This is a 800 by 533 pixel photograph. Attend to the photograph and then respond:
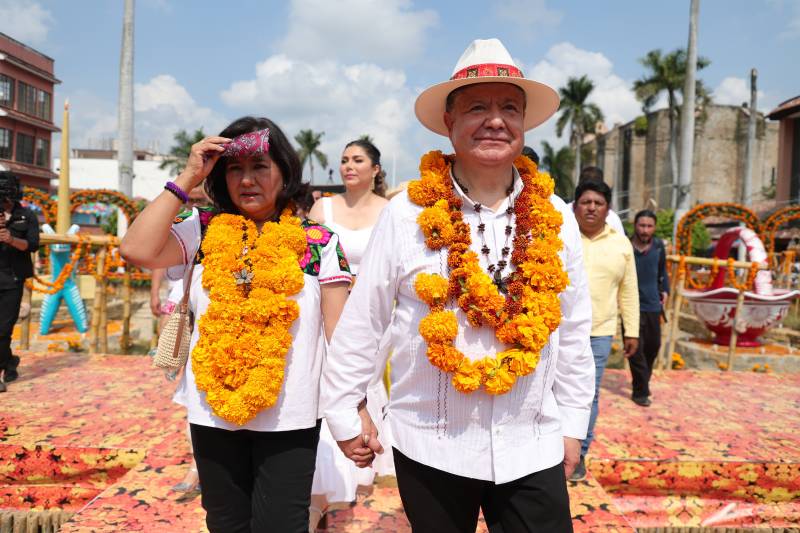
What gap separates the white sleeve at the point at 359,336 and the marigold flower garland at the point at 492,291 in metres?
0.14

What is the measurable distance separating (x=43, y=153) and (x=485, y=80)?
136 feet

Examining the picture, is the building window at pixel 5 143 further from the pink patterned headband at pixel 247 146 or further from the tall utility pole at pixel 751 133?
the tall utility pole at pixel 751 133

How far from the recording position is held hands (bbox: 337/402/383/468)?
1.84 metres

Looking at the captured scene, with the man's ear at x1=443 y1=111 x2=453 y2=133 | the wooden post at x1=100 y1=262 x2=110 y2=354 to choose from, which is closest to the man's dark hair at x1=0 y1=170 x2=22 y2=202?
the wooden post at x1=100 y1=262 x2=110 y2=354

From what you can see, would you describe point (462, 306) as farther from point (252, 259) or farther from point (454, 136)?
point (252, 259)

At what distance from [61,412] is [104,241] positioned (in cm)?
308

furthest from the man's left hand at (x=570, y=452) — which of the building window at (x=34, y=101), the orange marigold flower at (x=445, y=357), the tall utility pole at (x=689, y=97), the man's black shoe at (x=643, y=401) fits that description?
the building window at (x=34, y=101)

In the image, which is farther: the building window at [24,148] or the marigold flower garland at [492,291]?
the building window at [24,148]

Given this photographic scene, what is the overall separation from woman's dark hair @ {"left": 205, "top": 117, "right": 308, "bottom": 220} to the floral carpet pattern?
1.85 m

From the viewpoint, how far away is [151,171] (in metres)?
52.5

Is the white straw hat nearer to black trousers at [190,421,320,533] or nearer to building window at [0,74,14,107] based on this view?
black trousers at [190,421,320,533]

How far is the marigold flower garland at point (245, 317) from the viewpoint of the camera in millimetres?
1953

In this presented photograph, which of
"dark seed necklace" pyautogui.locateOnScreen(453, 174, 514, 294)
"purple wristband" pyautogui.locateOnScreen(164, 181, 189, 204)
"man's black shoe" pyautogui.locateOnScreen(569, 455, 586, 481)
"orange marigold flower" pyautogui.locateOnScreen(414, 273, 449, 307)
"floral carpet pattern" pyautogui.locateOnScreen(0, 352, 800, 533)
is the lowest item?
"floral carpet pattern" pyautogui.locateOnScreen(0, 352, 800, 533)

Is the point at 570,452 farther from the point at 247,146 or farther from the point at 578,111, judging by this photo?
the point at 578,111
